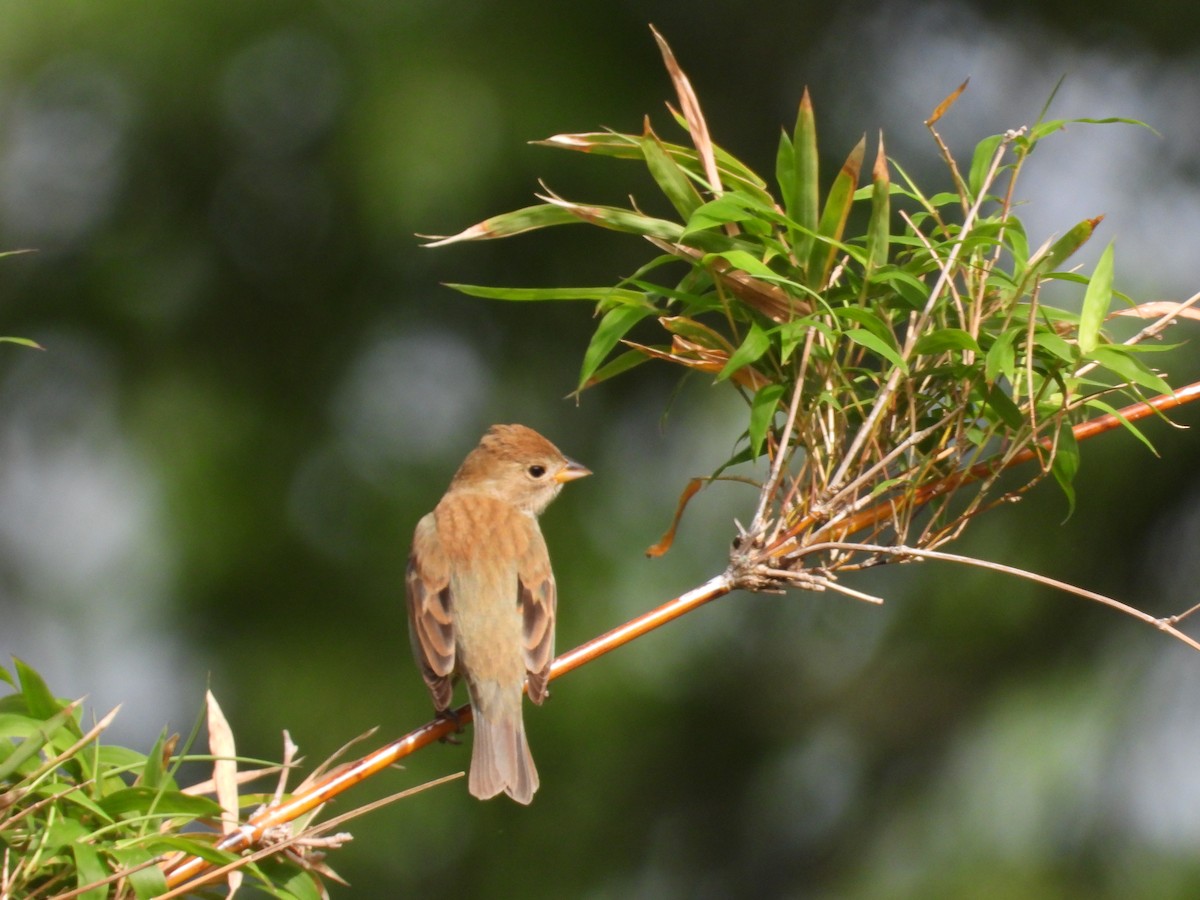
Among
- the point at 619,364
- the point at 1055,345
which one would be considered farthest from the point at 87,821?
the point at 1055,345

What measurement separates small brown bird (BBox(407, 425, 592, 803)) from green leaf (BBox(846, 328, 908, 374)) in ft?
5.31

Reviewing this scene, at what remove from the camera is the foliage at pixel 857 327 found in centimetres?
262

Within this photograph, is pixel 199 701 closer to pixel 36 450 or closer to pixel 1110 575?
pixel 36 450

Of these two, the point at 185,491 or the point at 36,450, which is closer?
the point at 185,491

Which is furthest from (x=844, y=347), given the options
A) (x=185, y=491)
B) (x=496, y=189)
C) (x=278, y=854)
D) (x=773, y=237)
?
(x=185, y=491)

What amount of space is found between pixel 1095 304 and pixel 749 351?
2.07 feet

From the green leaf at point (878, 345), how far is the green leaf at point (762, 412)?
20 cm

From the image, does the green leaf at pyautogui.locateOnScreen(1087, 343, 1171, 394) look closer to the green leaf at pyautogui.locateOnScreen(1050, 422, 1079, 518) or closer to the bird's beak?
the green leaf at pyautogui.locateOnScreen(1050, 422, 1079, 518)

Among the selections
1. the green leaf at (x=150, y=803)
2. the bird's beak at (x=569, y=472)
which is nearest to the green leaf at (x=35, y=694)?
the green leaf at (x=150, y=803)

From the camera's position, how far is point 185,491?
7734mm

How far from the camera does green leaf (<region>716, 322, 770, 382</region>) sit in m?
2.59

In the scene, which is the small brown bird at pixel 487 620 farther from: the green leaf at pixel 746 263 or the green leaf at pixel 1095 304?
the green leaf at pixel 1095 304

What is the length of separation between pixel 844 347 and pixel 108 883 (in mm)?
1615

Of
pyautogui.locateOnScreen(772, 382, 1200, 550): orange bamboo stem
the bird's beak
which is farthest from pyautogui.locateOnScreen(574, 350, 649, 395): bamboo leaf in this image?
the bird's beak
